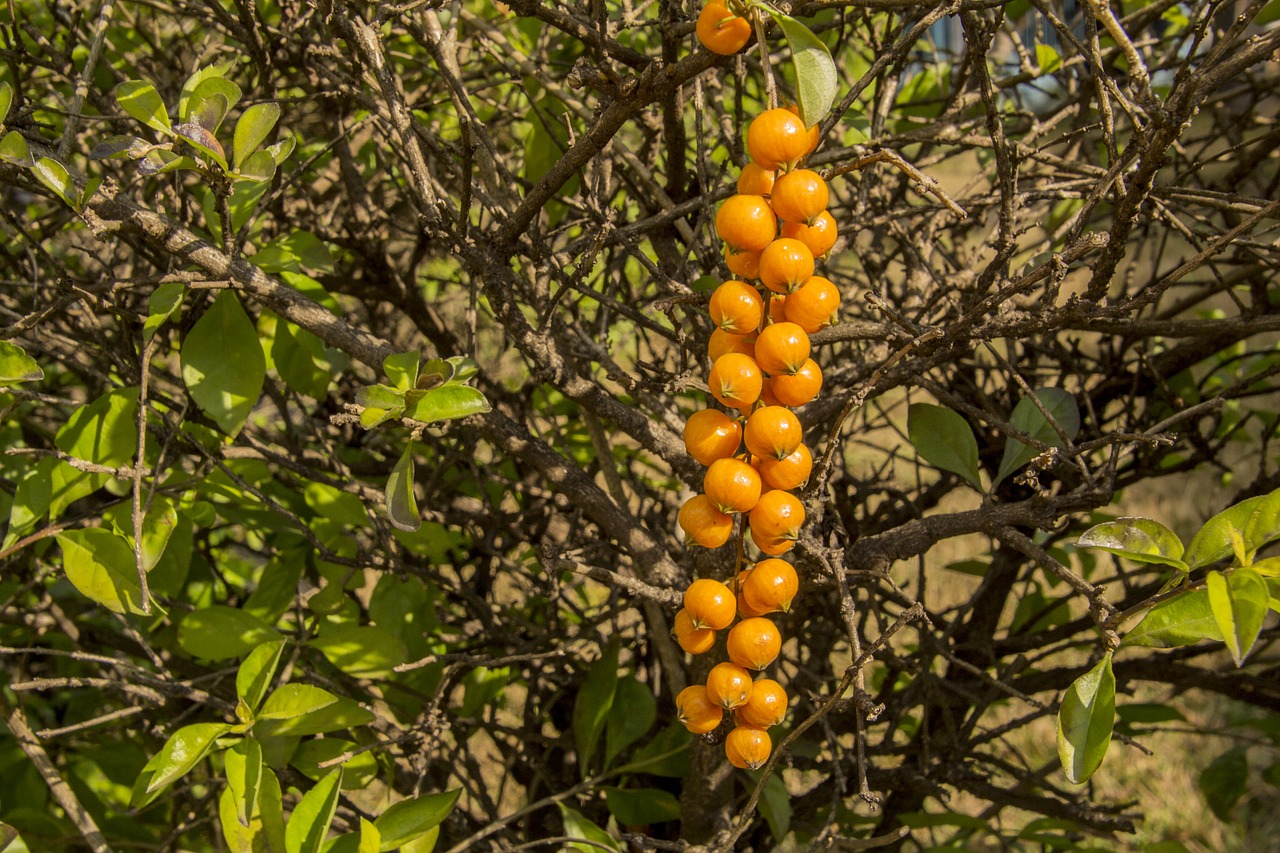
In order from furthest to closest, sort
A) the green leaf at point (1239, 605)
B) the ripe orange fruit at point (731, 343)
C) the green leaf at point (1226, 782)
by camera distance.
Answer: the green leaf at point (1226, 782), the ripe orange fruit at point (731, 343), the green leaf at point (1239, 605)

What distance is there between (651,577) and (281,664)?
636mm

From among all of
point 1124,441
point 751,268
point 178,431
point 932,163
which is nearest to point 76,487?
point 178,431

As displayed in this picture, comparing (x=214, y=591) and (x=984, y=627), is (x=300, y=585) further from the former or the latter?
(x=984, y=627)

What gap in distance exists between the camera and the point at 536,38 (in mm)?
1751

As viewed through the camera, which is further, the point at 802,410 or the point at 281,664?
the point at 281,664

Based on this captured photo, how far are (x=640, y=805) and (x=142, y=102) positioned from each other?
1.11 metres

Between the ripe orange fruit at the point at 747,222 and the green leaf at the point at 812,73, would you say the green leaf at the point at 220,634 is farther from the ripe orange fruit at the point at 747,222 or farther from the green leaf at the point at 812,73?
the green leaf at the point at 812,73

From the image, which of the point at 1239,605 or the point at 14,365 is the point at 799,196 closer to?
the point at 1239,605

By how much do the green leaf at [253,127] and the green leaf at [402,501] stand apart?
1.19 feet

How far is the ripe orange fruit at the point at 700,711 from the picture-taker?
0.92 meters

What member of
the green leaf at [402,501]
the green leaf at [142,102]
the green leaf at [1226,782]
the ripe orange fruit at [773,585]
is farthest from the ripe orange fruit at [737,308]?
the green leaf at [1226,782]

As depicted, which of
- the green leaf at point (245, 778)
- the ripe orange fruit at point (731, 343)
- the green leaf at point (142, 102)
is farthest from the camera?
the green leaf at point (245, 778)

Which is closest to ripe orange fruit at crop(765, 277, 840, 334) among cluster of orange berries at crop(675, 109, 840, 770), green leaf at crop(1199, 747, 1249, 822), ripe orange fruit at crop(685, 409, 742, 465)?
cluster of orange berries at crop(675, 109, 840, 770)

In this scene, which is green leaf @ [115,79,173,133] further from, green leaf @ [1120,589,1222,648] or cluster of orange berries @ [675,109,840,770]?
green leaf @ [1120,589,1222,648]
